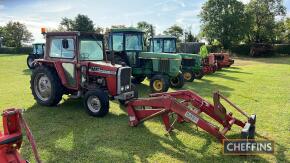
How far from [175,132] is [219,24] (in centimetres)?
3900

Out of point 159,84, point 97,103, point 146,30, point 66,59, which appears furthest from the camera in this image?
point 146,30

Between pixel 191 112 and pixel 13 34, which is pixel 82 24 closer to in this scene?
pixel 13 34

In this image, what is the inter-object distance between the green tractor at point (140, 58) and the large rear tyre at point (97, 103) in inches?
159

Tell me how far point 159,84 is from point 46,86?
4279 mm

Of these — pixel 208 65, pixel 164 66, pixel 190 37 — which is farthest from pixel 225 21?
pixel 164 66

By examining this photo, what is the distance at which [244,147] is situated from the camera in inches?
186

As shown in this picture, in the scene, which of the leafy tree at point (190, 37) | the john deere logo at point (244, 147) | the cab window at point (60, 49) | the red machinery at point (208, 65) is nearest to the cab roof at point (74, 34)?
the cab window at point (60, 49)

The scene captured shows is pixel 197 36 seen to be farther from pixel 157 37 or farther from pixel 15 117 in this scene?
pixel 15 117

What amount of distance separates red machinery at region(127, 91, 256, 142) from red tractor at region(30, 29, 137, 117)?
108 centimetres

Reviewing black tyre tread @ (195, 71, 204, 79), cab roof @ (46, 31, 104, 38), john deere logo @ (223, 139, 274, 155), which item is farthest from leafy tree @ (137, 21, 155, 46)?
john deere logo @ (223, 139, 274, 155)

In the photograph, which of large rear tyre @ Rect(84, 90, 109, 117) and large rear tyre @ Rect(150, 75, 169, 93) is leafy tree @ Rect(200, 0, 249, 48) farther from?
large rear tyre @ Rect(84, 90, 109, 117)

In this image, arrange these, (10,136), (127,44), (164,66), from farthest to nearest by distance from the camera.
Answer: (164,66) < (127,44) < (10,136)

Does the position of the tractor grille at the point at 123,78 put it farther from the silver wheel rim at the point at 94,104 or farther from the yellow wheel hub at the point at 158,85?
the yellow wheel hub at the point at 158,85

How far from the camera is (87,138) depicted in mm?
5422
